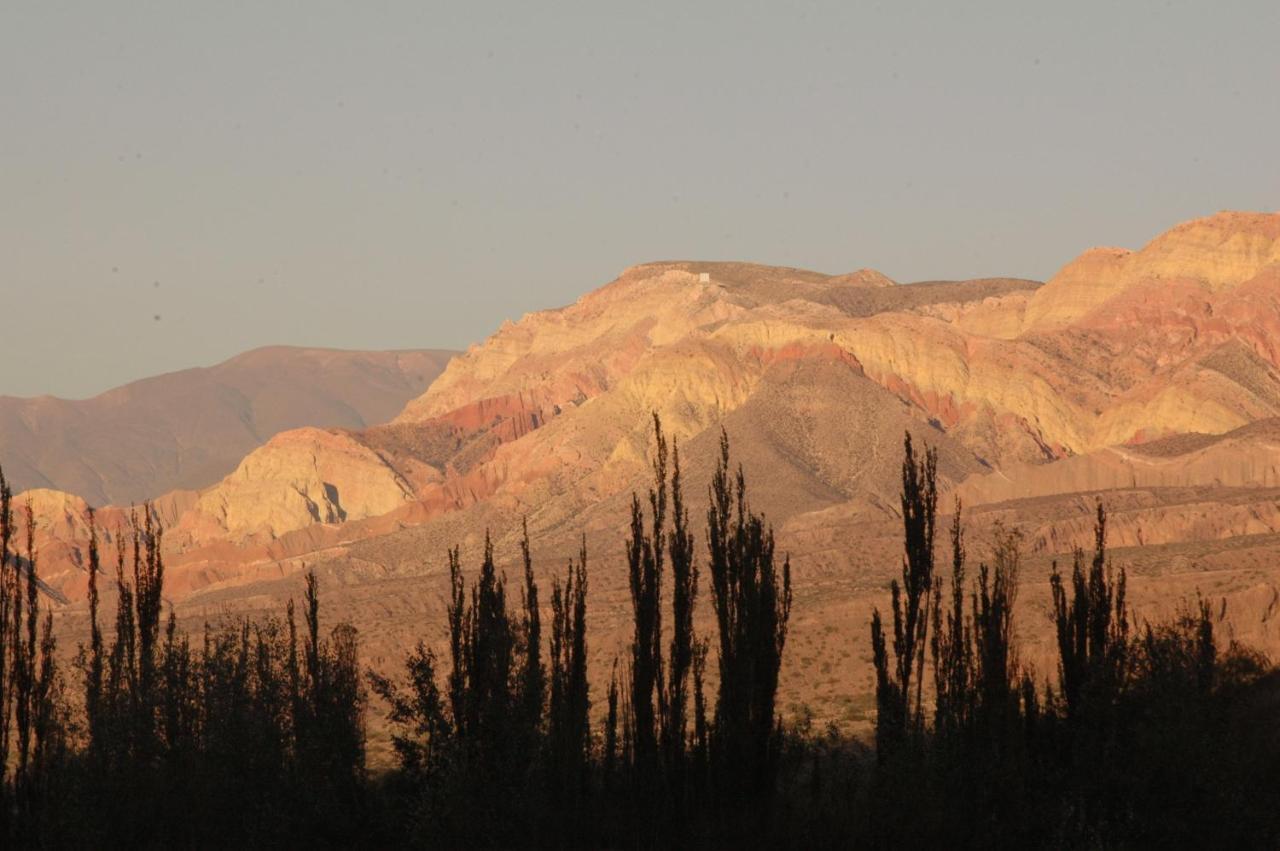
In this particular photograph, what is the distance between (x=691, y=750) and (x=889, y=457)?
110172mm

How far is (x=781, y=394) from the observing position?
16638cm

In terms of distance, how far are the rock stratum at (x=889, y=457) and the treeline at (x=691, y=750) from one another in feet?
129

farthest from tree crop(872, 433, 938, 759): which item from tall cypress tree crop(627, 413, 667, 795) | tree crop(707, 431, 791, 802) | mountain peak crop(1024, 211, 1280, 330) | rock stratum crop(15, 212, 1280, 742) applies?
mountain peak crop(1024, 211, 1280, 330)

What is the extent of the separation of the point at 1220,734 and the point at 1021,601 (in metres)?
47.8

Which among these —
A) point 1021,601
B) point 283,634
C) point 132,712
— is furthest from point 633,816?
Answer: point 1021,601

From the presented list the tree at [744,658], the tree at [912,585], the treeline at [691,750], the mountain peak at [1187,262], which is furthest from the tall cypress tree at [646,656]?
the mountain peak at [1187,262]

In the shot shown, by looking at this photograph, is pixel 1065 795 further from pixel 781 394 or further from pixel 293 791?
pixel 781 394

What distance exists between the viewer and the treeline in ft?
131

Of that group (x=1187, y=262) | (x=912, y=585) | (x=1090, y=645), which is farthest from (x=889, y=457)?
(x=912, y=585)

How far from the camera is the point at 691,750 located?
4319 centimetres

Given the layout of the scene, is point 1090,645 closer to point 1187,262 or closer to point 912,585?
point 912,585

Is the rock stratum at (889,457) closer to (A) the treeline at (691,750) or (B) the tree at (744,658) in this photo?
(A) the treeline at (691,750)

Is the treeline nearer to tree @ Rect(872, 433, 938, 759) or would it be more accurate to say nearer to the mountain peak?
tree @ Rect(872, 433, 938, 759)

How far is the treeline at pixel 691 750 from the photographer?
39.9 metres
